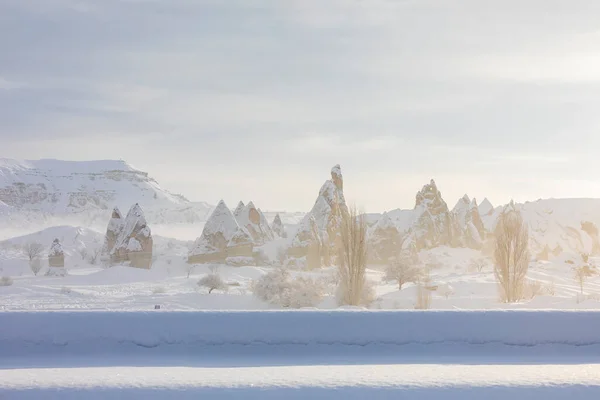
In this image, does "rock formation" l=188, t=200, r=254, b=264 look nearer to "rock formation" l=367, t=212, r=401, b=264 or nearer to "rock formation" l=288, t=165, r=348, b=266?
"rock formation" l=288, t=165, r=348, b=266

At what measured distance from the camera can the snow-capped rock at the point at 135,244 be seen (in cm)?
3122

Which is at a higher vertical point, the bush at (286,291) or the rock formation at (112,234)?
the rock formation at (112,234)

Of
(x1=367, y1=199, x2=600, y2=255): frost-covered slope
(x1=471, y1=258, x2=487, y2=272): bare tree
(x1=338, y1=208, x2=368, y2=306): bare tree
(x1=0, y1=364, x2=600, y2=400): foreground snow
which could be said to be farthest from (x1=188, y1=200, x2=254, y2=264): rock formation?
(x1=367, y1=199, x2=600, y2=255): frost-covered slope

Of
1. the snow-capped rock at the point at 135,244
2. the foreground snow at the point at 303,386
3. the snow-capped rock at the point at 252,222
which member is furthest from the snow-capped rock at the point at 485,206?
the foreground snow at the point at 303,386

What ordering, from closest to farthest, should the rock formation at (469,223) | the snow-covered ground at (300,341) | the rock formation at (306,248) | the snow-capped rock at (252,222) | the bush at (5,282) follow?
the snow-covered ground at (300,341), the bush at (5,282), the rock formation at (306,248), the snow-capped rock at (252,222), the rock formation at (469,223)

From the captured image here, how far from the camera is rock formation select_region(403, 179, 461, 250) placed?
48.8m

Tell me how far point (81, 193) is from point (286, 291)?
103m

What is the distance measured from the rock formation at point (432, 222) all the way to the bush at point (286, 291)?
30764 millimetres

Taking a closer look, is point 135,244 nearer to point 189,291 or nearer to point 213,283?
point 189,291

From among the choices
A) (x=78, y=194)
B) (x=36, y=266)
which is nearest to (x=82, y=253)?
(x=36, y=266)

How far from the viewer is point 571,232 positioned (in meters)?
69.4

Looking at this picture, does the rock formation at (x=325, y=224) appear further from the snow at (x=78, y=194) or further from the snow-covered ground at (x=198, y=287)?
the snow at (x=78, y=194)

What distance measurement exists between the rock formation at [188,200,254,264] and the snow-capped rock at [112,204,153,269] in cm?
357

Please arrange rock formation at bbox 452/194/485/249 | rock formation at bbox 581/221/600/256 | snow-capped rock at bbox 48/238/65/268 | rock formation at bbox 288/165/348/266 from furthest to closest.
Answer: rock formation at bbox 581/221/600/256 → rock formation at bbox 452/194/485/249 → rock formation at bbox 288/165/348/266 → snow-capped rock at bbox 48/238/65/268
